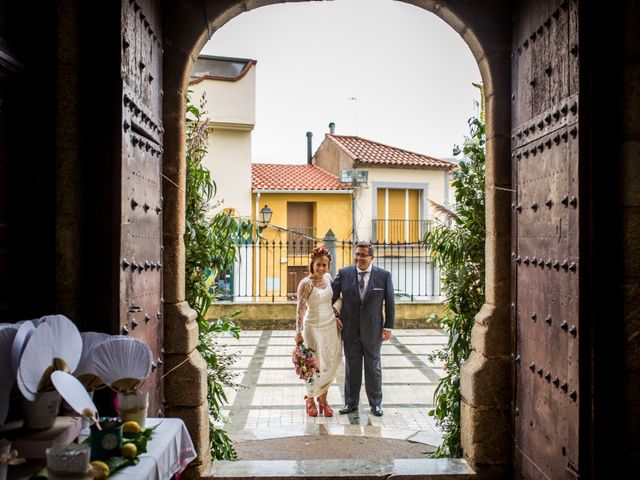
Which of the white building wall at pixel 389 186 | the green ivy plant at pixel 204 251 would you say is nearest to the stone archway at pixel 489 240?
the green ivy plant at pixel 204 251

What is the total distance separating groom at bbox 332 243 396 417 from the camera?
16.8 feet

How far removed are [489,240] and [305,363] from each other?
230 centimetres

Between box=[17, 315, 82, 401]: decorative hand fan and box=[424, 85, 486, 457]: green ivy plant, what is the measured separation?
268 centimetres

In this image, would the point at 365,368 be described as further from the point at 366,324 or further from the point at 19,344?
the point at 19,344

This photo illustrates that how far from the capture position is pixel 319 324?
5203mm

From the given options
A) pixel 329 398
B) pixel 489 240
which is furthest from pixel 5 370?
pixel 329 398

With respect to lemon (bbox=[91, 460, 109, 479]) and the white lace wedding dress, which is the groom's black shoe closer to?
the white lace wedding dress

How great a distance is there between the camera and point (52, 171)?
100.0 inches

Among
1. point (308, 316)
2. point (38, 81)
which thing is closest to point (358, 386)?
point (308, 316)

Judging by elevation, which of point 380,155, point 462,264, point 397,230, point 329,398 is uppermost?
point 380,155

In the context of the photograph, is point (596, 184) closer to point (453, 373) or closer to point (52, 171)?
point (453, 373)

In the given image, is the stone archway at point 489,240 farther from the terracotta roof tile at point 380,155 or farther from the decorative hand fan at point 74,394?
the terracotta roof tile at point 380,155

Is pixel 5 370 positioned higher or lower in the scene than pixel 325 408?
higher

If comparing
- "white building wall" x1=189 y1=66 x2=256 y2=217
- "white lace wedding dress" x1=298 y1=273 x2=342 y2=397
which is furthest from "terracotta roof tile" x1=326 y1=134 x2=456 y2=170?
"white lace wedding dress" x1=298 y1=273 x2=342 y2=397
